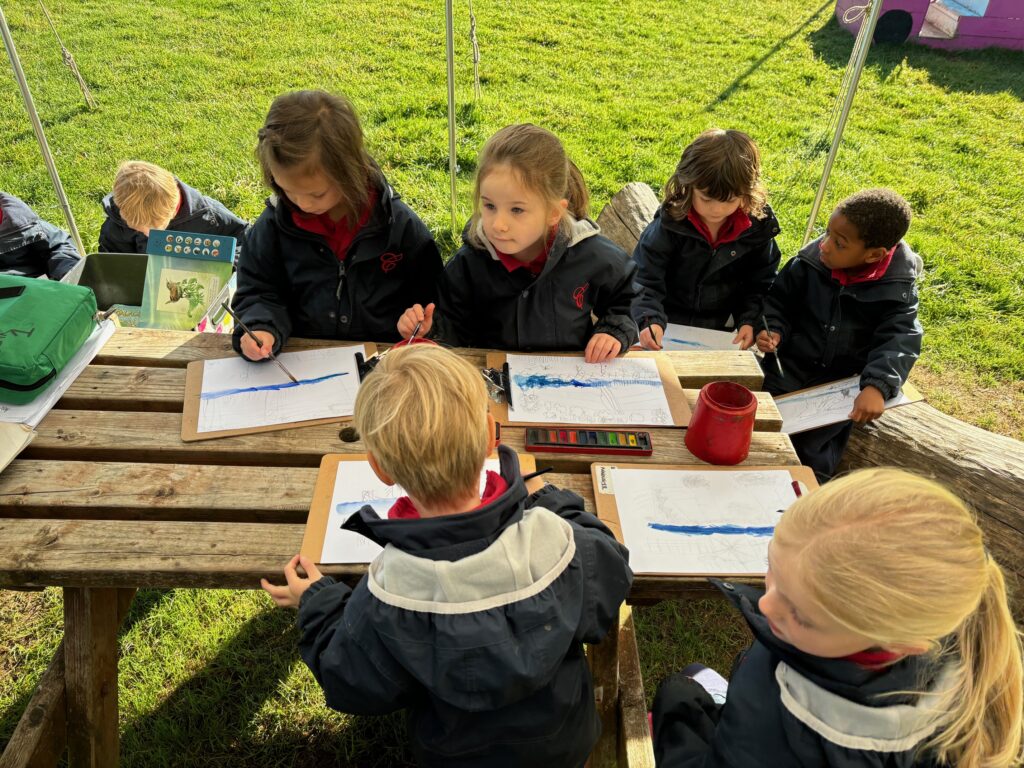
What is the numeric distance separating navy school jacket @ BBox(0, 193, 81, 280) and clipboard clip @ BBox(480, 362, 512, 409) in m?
2.37

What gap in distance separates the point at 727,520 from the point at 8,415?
6.09ft

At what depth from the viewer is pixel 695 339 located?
2859 mm

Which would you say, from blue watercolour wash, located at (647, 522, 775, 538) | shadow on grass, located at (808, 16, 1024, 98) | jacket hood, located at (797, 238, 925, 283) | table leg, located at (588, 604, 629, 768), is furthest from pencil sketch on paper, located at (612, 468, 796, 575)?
shadow on grass, located at (808, 16, 1024, 98)

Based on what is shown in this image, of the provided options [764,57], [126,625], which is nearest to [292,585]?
[126,625]

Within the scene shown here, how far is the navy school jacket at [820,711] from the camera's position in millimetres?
1084

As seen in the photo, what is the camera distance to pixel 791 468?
1.78 m

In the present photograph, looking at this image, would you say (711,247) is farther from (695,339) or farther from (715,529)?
(715,529)

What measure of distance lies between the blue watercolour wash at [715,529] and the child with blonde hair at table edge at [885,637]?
388 mm

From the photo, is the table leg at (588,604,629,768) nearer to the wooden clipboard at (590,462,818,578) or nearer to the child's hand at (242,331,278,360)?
the wooden clipboard at (590,462,818,578)

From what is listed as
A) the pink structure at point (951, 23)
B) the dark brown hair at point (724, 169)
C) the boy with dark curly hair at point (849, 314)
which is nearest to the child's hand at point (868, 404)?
the boy with dark curly hair at point (849, 314)

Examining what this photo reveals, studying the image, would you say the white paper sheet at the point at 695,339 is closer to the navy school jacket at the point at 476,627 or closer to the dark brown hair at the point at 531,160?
the dark brown hair at the point at 531,160

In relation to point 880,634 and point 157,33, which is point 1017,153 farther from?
point 157,33

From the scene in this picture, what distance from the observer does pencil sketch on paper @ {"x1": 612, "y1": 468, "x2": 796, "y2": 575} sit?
1.54 meters

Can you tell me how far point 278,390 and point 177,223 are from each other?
1.76m
